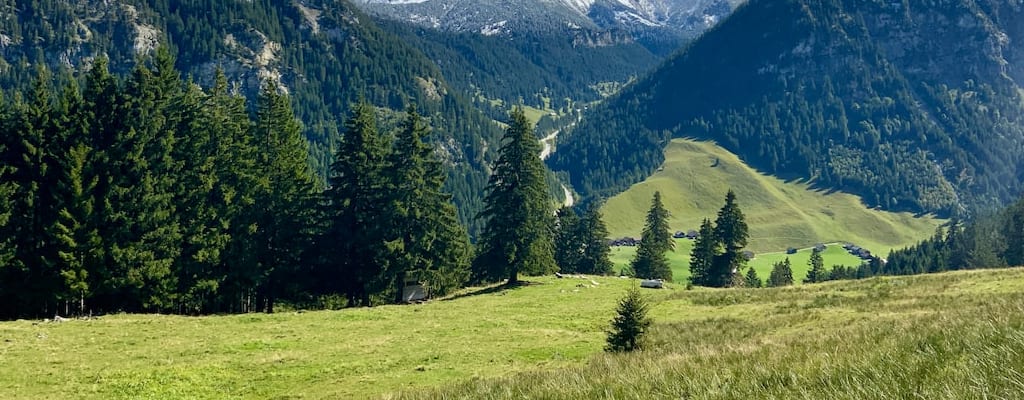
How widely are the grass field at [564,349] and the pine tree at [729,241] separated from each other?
37542 millimetres

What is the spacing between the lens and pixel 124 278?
41344mm

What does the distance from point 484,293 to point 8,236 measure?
3266cm

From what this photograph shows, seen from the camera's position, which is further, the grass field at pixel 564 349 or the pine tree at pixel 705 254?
the pine tree at pixel 705 254

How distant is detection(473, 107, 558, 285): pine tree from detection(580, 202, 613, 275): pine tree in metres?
38.9

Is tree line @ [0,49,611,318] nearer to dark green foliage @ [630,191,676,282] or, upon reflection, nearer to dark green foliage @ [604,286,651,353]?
dark green foliage @ [604,286,651,353]

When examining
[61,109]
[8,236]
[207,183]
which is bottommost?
[8,236]

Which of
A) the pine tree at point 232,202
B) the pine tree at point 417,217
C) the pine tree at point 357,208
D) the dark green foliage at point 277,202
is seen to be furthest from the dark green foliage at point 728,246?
the pine tree at point 232,202

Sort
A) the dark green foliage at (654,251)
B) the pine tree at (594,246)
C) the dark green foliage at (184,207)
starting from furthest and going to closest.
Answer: the pine tree at (594,246) → the dark green foliage at (654,251) → the dark green foliage at (184,207)

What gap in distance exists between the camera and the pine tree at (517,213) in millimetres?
55594

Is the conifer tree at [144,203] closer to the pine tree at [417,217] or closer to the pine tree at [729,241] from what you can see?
the pine tree at [417,217]

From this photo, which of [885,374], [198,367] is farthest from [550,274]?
[885,374]

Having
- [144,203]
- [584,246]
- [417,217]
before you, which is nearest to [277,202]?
[144,203]

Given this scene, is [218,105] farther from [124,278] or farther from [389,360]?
[389,360]

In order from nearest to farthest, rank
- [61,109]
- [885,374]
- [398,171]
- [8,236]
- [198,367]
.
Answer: [885,374] < [198,367] < [8,236] < [61,109] < [398,171]
